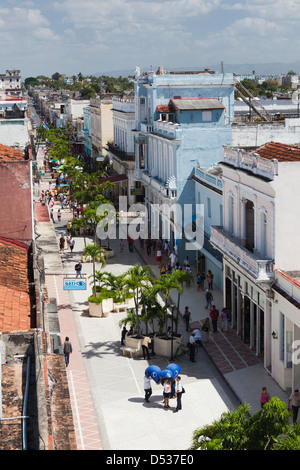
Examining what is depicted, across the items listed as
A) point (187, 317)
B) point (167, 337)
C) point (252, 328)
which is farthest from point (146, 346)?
point (252, 328)

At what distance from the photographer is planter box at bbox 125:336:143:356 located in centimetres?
2625

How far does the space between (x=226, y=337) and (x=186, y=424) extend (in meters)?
7.91

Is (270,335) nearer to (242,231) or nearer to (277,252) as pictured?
(277,252)

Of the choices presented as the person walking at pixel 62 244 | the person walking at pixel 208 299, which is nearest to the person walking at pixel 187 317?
the person walking at pixel 208 299

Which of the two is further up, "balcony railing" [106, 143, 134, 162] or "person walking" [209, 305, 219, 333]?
"balcony railing" [106, 143, 134, 162]

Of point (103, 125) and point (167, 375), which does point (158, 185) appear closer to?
point (167, 375)

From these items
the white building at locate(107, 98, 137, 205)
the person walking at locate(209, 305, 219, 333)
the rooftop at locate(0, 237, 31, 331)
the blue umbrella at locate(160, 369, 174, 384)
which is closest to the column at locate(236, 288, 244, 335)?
the person walking at locate(209, 305, 219, 333)

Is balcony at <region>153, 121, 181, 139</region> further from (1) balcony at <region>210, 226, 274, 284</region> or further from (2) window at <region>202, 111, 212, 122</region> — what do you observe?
(1) balcony at <region>210, 226, 274, 284</region>

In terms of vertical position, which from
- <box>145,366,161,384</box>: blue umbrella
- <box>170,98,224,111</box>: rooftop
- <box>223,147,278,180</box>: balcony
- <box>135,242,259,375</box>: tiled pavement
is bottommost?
<box>135,242,259,375</box>: tiled pavement

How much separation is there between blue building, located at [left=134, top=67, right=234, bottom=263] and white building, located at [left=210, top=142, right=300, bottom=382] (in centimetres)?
1095

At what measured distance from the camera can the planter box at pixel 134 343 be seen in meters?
26.2

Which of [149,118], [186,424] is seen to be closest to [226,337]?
[186,424]

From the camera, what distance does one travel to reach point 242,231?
26.6 metres

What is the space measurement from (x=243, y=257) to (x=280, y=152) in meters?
3.81
